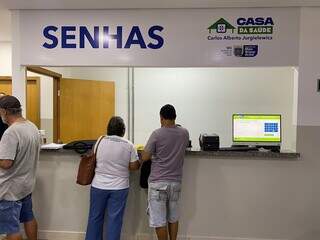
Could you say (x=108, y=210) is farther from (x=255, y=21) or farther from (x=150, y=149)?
(x=255, y=21)

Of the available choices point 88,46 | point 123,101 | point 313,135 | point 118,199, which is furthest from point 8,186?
point 123,101

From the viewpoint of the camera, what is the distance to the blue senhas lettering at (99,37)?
11.5ft

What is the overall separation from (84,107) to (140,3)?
239 centimetres

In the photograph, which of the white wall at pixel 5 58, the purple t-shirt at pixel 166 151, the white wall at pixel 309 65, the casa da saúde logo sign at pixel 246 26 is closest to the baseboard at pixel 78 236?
the purple t-shirt at pixel 166 151

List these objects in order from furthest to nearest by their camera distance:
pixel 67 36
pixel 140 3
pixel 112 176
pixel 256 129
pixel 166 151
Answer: pixel 256 129 < pixel 67 36 < pixel 140 3 < pixel 166 151 < pixel 112 176

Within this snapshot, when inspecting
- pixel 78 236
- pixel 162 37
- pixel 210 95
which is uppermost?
pixel 162 37

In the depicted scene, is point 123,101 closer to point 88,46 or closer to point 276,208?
point 88,46

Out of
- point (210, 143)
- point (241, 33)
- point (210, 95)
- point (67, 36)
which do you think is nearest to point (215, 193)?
point (210, 143)

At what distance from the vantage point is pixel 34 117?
17.7ft

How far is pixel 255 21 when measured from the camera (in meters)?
3.43

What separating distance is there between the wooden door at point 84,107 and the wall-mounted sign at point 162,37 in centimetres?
165

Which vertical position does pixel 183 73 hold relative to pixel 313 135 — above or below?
above

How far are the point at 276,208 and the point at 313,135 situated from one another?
2.60ft

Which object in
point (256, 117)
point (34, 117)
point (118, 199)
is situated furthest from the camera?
point (34, 117)
